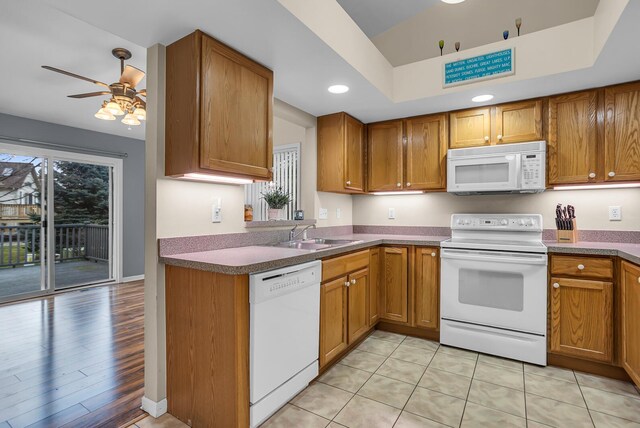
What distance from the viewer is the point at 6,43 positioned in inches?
98.4

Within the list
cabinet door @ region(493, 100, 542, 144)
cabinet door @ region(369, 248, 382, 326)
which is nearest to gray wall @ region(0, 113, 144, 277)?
cabinet door @ region(369, 248, 382, 326)

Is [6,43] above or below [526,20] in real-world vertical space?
below

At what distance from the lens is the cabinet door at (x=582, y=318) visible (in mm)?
2199

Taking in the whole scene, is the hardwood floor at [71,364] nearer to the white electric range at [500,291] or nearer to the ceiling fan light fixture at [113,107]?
the ceiling fan light fixture at [113,107]

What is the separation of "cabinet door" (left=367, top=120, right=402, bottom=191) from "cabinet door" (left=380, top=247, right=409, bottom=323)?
74 cm

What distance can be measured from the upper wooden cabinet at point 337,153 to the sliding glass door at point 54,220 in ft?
12.5

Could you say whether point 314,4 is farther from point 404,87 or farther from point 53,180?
point 53,180

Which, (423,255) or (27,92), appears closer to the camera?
(423,255)

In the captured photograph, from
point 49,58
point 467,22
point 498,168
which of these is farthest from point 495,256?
point 49,58

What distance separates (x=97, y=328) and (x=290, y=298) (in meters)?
2.46

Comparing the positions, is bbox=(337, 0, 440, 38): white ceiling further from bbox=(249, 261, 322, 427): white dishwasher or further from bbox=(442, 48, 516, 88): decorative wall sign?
bbox=(249, 261, 322, 427): white dishwasher

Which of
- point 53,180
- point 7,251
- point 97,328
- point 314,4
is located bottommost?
point 97,328

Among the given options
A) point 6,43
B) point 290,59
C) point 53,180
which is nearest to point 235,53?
point 290,59

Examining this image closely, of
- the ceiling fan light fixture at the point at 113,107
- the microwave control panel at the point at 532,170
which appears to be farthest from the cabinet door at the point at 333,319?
the ceiling fan light fixture at the point at 113,107
